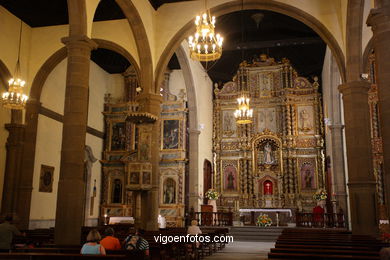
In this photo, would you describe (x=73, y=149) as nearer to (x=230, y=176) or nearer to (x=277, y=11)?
(x=277, y=11)

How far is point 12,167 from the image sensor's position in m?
14.8

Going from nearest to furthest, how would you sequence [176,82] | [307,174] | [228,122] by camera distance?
[176,82] → [307,174] → [228,122]

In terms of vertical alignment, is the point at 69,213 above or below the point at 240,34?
below

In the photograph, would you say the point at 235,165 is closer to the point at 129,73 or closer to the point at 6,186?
the point at 129,73

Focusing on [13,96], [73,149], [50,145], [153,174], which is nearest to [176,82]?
[50,145]

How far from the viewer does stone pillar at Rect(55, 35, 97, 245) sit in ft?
28.8

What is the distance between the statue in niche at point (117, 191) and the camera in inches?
835

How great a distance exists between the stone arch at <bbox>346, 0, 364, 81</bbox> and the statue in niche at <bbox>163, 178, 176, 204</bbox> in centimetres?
1106

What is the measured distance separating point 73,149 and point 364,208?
7901 millimetres

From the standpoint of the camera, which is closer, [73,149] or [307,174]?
[73,149]

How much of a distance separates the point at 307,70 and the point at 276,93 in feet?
7.77

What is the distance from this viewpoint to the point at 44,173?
1686 cm

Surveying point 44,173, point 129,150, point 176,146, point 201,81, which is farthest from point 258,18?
point 44,173

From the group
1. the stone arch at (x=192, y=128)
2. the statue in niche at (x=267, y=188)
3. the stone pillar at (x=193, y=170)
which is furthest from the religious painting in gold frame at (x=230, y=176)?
the stone arch at (x=192, y=128)
